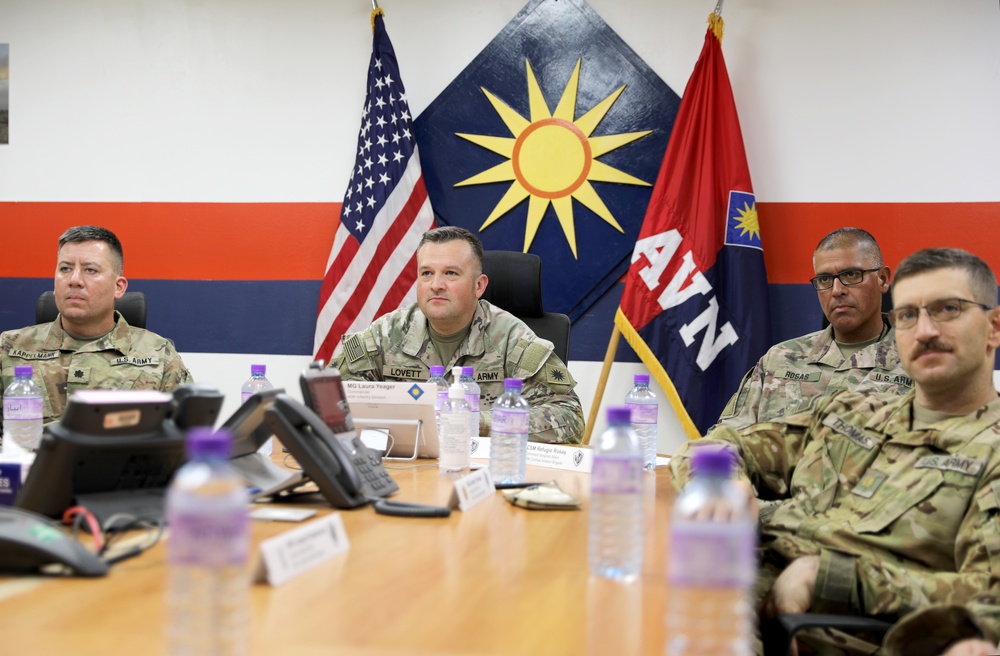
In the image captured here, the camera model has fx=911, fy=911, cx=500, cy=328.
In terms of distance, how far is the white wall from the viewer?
3.99 m

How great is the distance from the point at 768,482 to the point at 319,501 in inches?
39.4

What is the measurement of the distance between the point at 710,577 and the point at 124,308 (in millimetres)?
3024

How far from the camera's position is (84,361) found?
3.15 meters

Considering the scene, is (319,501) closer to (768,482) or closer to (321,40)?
(768,482)

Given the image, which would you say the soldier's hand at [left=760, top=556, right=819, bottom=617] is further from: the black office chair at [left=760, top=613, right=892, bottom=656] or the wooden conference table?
the wooden conference table

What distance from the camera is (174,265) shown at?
4590 mm

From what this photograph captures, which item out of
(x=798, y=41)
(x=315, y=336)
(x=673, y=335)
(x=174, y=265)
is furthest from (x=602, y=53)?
(x=174, y=265)

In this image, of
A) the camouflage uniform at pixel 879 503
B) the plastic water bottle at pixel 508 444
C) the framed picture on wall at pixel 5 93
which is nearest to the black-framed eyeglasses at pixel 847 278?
the camouflage uniform at pixel 879 503

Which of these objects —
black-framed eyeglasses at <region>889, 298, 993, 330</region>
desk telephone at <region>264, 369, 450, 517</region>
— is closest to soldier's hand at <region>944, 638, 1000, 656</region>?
black-framed eyeglasses at <region>889, 298, 993, 330</region>

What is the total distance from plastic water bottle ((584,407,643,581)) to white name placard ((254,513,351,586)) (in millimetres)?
391

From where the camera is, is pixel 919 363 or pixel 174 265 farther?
pixel 174 265

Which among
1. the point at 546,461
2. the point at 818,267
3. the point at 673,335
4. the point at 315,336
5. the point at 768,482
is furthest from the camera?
the point at 315,336

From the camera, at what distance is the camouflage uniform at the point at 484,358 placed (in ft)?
9.94

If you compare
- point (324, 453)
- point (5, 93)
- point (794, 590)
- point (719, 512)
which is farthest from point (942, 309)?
point (5, 93)
